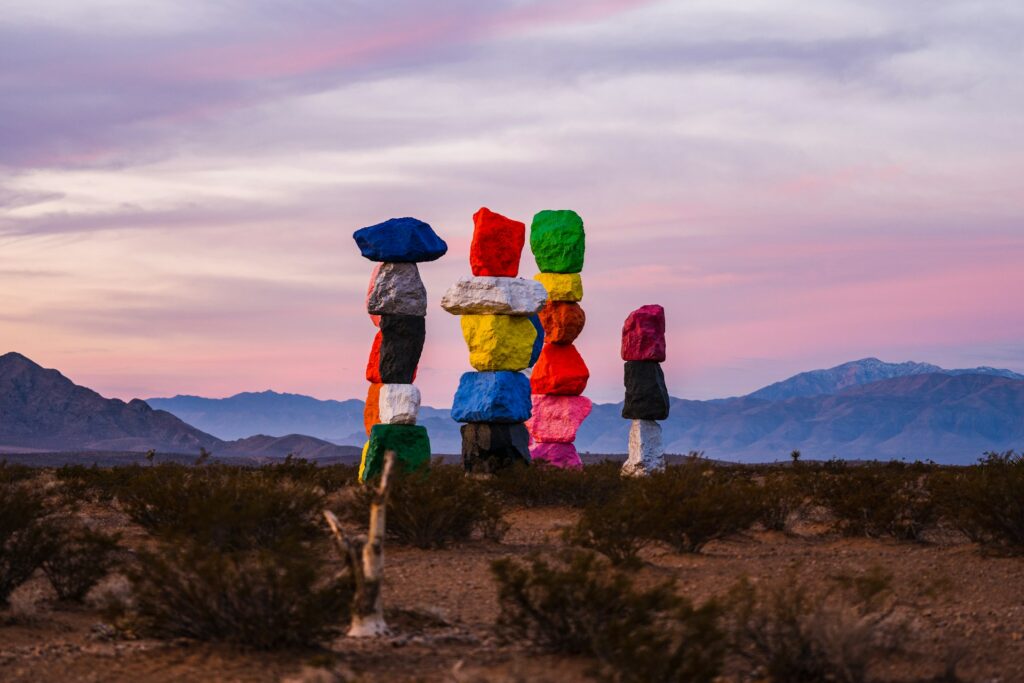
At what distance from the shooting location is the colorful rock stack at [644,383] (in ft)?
86.3

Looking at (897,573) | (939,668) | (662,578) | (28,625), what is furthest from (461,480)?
(939,668)

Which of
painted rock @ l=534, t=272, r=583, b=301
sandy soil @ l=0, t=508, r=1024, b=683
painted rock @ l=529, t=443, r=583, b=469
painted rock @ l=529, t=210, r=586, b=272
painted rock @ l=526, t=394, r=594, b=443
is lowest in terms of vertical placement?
sandy soil @ l=0, t=508, r=1024, b=683

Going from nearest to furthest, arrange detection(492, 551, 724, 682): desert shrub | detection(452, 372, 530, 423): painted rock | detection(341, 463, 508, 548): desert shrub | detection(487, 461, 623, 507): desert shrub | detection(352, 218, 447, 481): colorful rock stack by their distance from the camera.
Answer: detection(492, 551, 724, 682): desert shrub → detection(341, 463, 508, 548): desert shrub → detection(487, 461, 623, 507): desert shrub → detection(352, 218, 447, 481): colorful rock stack → detection(452, 372, 530, 423): painted rock

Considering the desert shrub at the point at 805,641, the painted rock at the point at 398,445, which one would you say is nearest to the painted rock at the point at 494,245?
the painted rock at the point at 398,445

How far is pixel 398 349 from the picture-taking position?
22516 millimetres

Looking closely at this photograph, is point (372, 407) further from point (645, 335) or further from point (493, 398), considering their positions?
point (645, 335)

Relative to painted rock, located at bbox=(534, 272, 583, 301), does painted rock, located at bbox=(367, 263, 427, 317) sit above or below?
below

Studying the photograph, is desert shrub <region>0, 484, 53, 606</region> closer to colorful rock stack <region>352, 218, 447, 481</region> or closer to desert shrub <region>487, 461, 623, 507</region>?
colorful rock stack <region>352, 218, 447, 481</region>

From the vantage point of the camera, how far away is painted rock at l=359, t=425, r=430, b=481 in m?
22.2

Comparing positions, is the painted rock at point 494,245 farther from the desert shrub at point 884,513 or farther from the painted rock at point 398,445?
the desert shrub at point 884,513

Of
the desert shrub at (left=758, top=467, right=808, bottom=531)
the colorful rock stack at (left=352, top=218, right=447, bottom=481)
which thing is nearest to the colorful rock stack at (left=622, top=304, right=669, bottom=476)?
the colorful rock stack at (left=352, top=218, right=447, bottom=481)

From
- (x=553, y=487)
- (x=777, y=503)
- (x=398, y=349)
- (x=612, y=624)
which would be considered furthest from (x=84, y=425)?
(x=612, y=624)

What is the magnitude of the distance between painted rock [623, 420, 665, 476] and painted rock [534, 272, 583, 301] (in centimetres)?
290

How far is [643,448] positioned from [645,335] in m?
2.29
